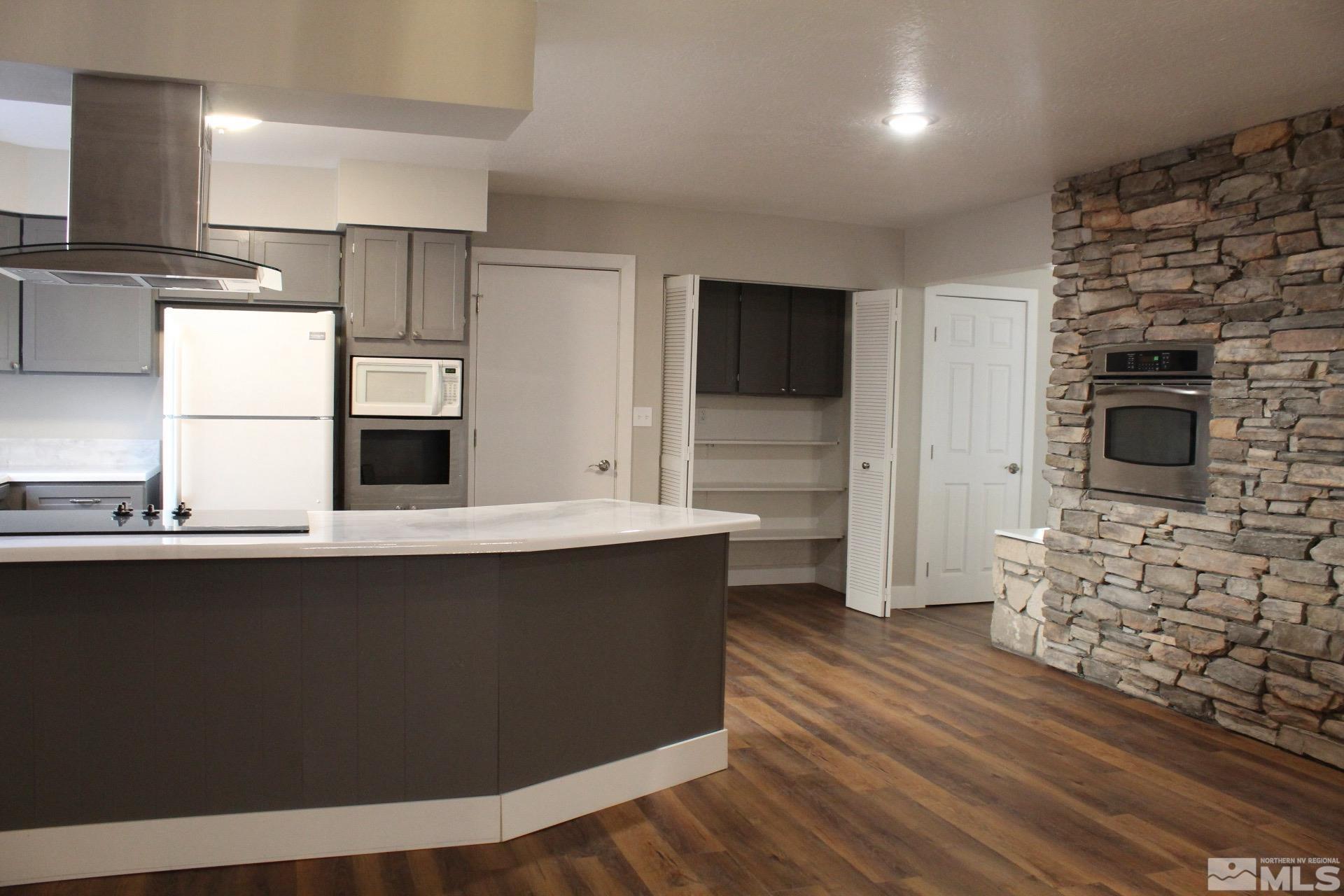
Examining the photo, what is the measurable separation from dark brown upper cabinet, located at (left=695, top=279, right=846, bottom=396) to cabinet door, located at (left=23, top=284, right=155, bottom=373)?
10.2 ft

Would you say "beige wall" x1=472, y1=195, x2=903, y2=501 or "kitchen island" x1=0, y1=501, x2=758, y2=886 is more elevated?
"beige wall" x1=472, y1=195, x2=903, y2=501

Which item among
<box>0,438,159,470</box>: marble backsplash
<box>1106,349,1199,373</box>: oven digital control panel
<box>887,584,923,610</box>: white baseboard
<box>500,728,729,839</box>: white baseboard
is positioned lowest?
<box>500,728,729,839</box>: white baseboard

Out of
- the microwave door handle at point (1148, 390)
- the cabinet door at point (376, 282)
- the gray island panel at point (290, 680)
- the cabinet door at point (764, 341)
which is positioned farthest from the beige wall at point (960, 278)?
the gray island panel at point (290, 680)

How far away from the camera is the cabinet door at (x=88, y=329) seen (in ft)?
14.9

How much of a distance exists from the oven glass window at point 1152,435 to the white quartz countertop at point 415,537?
2077 mm

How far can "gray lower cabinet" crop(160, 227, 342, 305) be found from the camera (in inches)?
185

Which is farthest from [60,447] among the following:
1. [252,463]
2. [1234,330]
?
[1234,330]

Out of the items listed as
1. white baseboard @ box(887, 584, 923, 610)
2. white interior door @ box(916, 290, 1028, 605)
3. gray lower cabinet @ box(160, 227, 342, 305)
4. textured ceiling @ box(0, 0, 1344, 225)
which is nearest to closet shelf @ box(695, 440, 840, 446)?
white interior door @ box(916, 290, 1028, 605)

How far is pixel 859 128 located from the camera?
4.02m

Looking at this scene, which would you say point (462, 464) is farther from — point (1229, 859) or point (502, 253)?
point (1229, 859)

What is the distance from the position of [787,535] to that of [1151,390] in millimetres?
2741

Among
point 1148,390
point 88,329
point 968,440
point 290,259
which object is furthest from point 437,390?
point 968,440

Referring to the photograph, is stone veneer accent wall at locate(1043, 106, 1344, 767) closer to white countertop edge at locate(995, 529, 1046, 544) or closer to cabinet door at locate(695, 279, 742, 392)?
white countertop edge at locate(995, 529, 1046, 544)

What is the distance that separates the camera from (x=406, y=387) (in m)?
4.79
